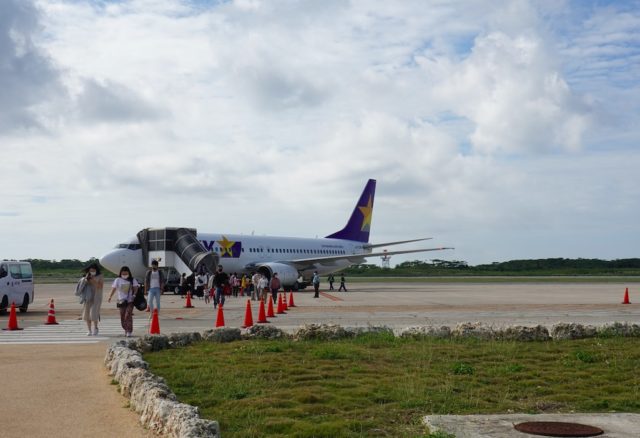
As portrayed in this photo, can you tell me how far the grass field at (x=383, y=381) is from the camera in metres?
7.46

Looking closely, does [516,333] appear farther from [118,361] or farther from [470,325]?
[118,361]

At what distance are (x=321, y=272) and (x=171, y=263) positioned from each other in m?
13.4

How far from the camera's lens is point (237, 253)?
45.3 metres

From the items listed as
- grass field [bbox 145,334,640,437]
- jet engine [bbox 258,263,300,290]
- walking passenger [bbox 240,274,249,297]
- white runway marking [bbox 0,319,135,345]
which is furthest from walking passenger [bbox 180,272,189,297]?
grass field [bbox 145,334,640,437]

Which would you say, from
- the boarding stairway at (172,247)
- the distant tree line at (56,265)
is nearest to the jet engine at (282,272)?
the boarding stairway at (172,247)

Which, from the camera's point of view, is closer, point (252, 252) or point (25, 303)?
point (25, 303)

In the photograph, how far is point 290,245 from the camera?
5056cm

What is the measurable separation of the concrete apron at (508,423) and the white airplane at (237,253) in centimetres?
3159

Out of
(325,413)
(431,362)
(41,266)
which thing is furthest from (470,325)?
(41,266)

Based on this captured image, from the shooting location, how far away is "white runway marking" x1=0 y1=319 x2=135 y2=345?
1551 cm

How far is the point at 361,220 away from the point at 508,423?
172ft

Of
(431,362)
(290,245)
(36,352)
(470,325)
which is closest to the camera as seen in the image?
(431,362)

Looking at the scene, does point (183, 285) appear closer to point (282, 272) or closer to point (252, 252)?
point (282, 272)

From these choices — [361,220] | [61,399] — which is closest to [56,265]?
[361,220]
